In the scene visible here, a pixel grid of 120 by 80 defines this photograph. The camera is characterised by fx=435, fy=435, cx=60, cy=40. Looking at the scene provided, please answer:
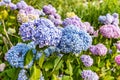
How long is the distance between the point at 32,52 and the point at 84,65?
79 centimetres

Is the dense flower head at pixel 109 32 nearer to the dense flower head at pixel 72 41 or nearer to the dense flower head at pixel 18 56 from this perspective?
the dense flower head at pixel 72 41

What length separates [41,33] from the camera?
185cm

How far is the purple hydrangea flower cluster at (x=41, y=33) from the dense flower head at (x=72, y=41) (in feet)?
0.23

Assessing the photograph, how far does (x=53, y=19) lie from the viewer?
3.16m

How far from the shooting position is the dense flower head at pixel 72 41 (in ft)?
6.47

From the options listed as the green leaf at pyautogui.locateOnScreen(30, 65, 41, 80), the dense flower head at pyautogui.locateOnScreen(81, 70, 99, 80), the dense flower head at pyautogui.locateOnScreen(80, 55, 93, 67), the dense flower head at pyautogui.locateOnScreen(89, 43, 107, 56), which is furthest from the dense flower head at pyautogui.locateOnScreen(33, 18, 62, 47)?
the dense flower head at pyautogui.locateOnScreen(89, 43, 107, 56)

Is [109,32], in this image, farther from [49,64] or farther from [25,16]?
[49,64]

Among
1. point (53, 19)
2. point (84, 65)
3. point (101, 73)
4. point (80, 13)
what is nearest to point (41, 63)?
→ point (84, 65)

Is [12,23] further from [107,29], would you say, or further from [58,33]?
[58,33]

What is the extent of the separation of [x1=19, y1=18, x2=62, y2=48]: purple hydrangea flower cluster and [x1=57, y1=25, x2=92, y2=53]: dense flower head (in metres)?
0.07

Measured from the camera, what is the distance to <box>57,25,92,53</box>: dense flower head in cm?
197

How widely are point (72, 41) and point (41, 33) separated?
0.19 meters

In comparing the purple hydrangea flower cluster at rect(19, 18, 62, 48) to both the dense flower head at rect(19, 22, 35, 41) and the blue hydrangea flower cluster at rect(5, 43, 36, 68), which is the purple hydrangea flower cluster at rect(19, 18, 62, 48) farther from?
the blue hydrangea flower cluster at rect(5, 43, 36, 68)

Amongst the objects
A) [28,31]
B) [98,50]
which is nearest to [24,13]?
[98,50]
